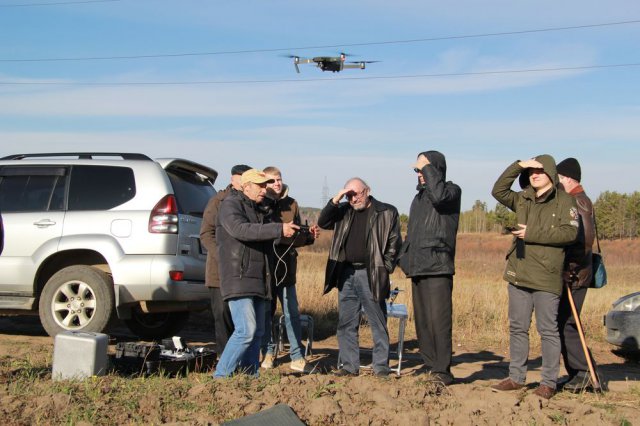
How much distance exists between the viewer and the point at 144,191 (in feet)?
29.6

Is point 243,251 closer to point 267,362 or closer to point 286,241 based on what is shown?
point 286,241

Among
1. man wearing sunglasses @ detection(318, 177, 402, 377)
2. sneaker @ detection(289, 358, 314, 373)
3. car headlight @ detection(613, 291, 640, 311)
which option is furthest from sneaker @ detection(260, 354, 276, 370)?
car headlight @ detection(613, 291, 640, 311)

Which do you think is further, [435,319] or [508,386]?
[435,319]

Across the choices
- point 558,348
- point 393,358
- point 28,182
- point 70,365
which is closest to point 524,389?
point 558,348

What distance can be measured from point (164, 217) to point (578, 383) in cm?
458

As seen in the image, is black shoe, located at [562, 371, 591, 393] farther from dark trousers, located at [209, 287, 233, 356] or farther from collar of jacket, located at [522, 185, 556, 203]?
dark trousers, located at [209, 287, 233, 356]

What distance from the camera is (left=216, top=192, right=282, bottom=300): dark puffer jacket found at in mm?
6457

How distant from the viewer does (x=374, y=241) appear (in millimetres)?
7652

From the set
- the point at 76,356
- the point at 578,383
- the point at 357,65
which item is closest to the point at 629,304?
the point at 578,383

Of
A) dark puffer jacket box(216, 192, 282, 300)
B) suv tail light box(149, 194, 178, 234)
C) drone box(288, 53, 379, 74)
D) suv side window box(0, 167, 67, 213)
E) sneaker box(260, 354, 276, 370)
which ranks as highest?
drone box(288, 53, 379, 74)

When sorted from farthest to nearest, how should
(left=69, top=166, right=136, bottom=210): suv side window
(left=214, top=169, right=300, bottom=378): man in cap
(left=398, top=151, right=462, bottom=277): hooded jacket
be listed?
(left=69, top=166, right=136, bottom=210): suv side window
(left=398, top=151, right=462, bottom=277): hooded jacket
(left=214, top=169, right=300, bottom=378): man in cap

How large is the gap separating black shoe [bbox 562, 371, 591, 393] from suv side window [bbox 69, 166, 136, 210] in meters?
5.00

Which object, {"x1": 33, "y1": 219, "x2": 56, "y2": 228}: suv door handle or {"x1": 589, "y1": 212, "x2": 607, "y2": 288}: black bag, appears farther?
{"x1": 33, "y1": 219, "x2": 56, "y2": 228}: suv door handle

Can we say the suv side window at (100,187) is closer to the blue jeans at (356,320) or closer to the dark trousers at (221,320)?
the dark trousers at (221,320)
